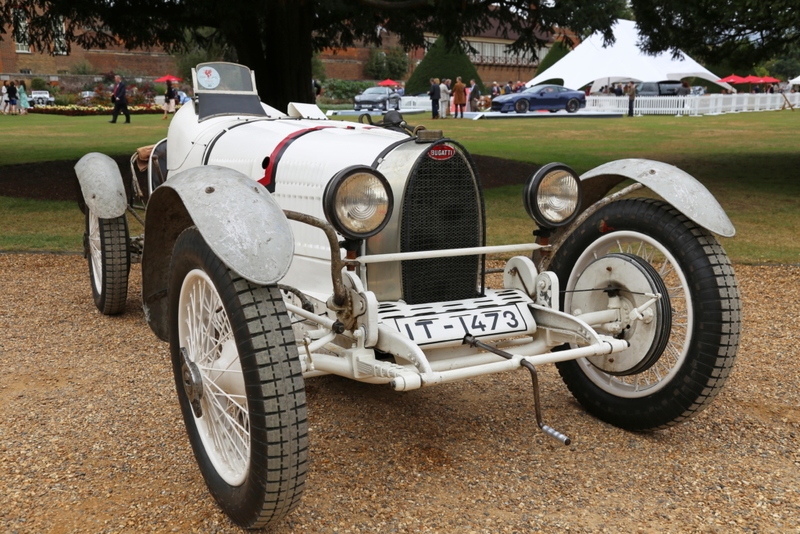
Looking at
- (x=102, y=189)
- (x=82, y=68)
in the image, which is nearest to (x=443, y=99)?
(x=102, y=189)

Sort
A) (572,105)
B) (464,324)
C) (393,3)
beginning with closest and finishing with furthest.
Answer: (464,324), (393,3), (572,105)

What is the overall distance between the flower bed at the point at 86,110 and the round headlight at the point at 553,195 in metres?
36.1

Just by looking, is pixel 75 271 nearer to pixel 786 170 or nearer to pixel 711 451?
pixel 711 451

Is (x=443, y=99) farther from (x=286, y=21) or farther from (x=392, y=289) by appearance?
(x=392, y=289)

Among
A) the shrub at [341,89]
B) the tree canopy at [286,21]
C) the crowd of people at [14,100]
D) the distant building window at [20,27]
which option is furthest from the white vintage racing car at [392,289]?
the shrub at [341,89]

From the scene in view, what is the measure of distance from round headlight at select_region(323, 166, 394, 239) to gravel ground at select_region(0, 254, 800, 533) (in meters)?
1.00

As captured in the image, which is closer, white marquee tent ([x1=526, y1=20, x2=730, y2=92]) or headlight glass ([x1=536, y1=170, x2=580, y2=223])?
headlight glass ([x1=536, y1=170, x2=580, y2=223])

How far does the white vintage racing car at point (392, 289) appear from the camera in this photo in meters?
2.51

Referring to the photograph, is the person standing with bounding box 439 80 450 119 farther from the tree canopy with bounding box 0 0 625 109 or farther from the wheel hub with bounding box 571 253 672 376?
the wheel hub with bounding box 571 253 672 376

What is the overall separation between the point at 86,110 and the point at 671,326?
36967 mm

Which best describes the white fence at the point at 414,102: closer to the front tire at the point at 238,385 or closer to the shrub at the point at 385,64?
the shrub at the point at 385,64

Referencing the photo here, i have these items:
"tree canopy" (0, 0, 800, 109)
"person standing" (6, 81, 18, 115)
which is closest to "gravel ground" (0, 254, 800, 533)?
"tree canopy" (0, 0, 800, 109)

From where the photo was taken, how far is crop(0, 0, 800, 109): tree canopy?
9.59 meters

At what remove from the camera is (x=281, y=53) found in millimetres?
11484
